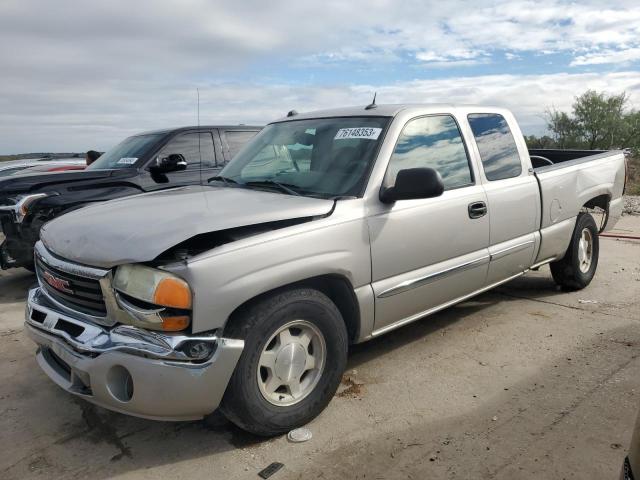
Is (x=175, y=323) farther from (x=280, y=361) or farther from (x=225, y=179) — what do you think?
(x=225, y=179)

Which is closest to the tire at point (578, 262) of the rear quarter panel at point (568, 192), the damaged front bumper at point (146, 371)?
the rear quarter panel at point (568, 192)

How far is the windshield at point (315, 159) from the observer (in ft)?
11.2

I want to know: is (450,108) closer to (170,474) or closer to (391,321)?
(391,321)

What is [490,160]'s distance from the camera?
4281mm

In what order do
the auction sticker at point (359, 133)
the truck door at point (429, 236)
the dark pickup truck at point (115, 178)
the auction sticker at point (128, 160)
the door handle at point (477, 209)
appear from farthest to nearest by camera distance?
the auction sticker at point (128, 160) → the dark pickup truck at point (115, 178) → the door handle at point (477, 209) → the auction sticker at point (359, 133) → the truck door at point (429, 236)

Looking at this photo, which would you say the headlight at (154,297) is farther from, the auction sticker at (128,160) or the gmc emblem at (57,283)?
the auction sticker at (128,160)

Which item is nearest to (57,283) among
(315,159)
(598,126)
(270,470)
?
(270,470)

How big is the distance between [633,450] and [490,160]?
9.40ft

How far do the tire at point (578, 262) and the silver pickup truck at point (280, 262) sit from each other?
1083 mm

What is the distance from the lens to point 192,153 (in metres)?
6.86

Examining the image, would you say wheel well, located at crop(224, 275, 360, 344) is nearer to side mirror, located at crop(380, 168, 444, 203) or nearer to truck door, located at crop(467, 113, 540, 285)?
side mirror, located at crop(380, 168, 444, 203)

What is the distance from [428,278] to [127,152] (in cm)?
471

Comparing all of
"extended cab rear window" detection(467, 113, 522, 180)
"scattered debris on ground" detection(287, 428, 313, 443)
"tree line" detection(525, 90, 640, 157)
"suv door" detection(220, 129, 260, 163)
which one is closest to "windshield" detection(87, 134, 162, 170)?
"suv door" detection(220, 129, 260, 163)

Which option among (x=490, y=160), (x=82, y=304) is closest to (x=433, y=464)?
(x=82, y=304)
